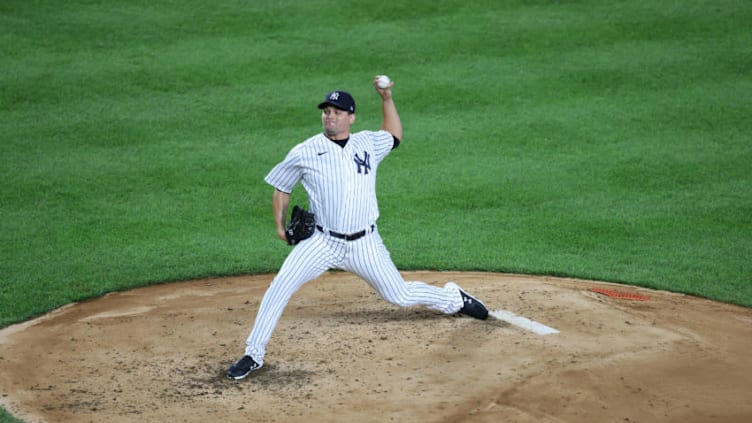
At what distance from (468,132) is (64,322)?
17.2 feet

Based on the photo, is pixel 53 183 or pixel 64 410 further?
pixel 53 183

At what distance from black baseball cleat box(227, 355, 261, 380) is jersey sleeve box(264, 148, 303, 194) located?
42.0 inches

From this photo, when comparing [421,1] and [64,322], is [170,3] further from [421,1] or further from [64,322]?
[64,322]

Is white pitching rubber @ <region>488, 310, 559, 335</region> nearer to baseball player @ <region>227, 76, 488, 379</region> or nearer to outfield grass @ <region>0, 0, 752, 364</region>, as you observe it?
baseball player @ <region>227, 76, 488, 379</region>

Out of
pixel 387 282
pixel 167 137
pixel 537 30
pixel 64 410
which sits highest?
pixel 537 30

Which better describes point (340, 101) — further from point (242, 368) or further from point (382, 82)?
point (242, 368)

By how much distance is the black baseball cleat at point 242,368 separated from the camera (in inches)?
245

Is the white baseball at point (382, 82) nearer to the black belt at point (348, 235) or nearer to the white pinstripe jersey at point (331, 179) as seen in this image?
the white pinstripe jersey at point (331, 179)

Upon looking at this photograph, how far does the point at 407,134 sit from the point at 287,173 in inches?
190

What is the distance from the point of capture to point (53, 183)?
1008 cm

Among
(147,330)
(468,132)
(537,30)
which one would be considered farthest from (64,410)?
(537,30)

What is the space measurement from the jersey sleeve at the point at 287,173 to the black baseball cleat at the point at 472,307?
136cm

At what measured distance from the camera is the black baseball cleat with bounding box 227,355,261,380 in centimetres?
622

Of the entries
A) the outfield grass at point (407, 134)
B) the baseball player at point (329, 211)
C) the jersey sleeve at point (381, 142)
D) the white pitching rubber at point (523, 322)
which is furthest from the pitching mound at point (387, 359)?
the jersey sleeve at point (381, 142)
